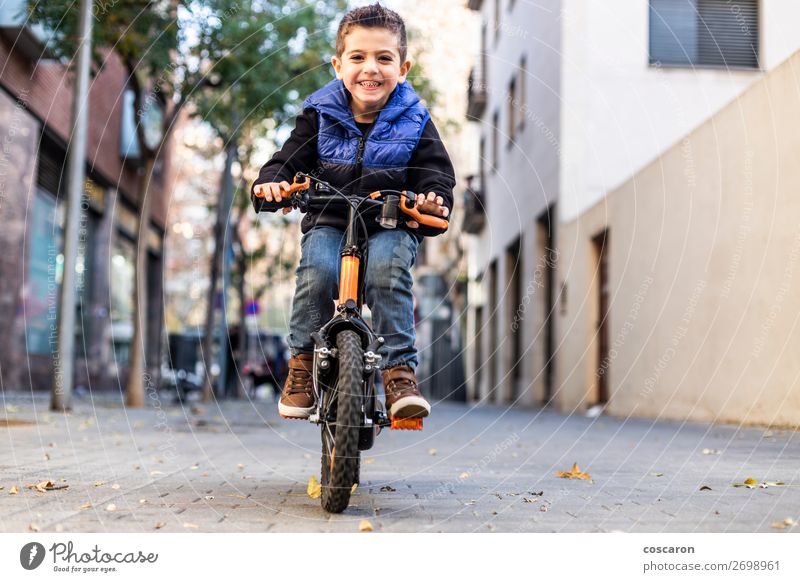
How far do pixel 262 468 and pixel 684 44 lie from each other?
1224 centimetres

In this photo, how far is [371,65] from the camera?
4.45 metres

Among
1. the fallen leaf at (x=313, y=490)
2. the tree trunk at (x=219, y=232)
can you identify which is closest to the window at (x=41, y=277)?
the tree trunk at (x=219, y=232)

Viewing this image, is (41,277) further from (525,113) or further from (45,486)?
(45,486)

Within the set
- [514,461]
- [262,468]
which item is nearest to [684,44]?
[514,461]

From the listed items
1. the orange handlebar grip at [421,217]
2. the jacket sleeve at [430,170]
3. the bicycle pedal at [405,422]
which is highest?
the jacket sleeve at [430,170]

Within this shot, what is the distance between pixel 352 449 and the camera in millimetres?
3961

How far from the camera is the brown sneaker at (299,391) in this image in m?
4.46

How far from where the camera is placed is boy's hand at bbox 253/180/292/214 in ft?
14.1

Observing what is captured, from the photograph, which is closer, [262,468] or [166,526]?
[166,526]

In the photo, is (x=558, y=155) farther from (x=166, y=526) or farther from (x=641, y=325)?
(x=166, y=526)

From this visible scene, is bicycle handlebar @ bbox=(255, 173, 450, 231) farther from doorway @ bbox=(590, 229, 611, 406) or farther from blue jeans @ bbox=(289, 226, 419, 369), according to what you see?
doorway @ bbox=(590, 229, 611, 406)

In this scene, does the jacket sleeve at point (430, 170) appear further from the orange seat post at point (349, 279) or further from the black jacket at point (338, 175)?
the orange seat post at point (349, 279)

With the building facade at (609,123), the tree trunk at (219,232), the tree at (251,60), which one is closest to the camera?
the tree at (251,60)

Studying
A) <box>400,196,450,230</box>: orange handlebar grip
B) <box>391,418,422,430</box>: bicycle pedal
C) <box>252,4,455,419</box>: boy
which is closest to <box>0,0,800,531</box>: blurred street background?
<box>391,418,422,430</box>: bicycle pedal
